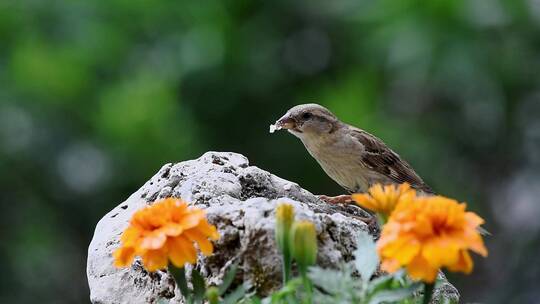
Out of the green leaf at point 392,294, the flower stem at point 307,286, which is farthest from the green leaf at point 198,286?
the green leaf at point 392,294

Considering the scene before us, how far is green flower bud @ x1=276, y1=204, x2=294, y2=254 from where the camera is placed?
86.8 inches

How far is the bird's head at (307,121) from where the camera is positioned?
521 cm

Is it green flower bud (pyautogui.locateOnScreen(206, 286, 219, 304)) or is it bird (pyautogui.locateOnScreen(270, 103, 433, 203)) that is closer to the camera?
green flower bud (pyautogui.locateOnScreen(206, 286, 219, 304))

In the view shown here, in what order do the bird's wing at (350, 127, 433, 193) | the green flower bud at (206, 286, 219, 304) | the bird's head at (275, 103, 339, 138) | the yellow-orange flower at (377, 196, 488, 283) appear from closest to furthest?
the yellow-orange flower at (377, 196, 488, 283), the green flower bud at (206, 286, 219, 304), the bird's head at (275, 103, 339, 138), the bird's wing at (350, 127, 433, 193)

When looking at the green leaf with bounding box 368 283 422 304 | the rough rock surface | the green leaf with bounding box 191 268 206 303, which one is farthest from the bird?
the green leaf with bounding box 368 283 422 304

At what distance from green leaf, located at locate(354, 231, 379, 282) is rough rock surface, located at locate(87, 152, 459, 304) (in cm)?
30

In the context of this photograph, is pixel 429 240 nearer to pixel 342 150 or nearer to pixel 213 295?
pixel 213 295

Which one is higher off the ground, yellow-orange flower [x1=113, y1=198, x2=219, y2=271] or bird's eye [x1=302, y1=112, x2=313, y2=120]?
bird's eye [x1=302, y1=112, x2=313, y2=120]

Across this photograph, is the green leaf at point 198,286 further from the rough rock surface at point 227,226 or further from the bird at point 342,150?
the bird at point 342,150

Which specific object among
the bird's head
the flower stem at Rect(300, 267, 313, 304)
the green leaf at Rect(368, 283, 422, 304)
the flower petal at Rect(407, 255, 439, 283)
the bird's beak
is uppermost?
the bird's head

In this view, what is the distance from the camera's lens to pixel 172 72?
8414 mm

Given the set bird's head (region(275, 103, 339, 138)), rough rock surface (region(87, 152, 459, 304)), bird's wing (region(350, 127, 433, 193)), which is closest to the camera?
rough rock surface (region(87, 152, 459, 304))

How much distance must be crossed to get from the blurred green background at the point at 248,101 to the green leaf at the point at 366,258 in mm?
5549

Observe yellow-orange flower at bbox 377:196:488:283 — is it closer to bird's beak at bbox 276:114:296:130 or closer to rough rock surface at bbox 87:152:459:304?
rough rock surface at bbox 87:152:459:304
